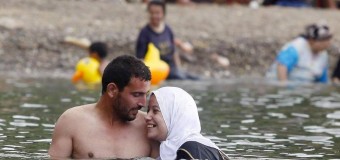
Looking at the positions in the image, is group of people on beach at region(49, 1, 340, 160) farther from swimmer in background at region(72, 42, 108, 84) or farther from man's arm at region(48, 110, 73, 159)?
swimmer in background at region(72, 42, 108, 84)

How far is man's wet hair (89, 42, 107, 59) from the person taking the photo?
736 inches

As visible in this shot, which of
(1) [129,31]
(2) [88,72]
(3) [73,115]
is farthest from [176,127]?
(1) [129,31]

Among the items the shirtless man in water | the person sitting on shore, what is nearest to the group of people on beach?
the shirtless man in water

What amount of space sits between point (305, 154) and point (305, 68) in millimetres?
8308

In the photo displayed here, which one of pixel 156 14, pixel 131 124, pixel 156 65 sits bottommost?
pixel 156 65

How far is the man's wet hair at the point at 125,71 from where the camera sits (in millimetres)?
8711

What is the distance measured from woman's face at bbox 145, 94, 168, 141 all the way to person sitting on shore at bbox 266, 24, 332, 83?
9615mm

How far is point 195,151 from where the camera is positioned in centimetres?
832

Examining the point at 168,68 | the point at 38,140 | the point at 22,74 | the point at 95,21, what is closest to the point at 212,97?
the point at 168,68

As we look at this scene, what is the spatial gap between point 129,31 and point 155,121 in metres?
14.3

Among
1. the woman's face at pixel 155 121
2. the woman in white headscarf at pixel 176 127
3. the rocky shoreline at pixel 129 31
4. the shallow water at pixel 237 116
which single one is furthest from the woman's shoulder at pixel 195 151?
the rocky shoreline at pixel 129 31

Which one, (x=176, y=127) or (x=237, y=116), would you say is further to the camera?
(x=237, y=116)

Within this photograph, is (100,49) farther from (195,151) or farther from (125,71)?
(195,151)

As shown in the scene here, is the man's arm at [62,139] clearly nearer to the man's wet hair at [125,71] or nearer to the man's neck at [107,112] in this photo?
the man's neck at [107,112]
